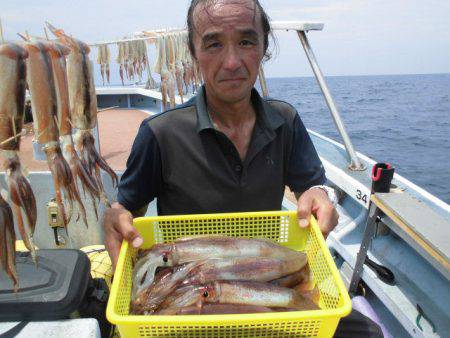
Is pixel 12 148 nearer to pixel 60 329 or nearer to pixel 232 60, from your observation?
pixel 60 329

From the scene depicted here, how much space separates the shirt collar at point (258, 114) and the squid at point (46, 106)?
2.62 feet

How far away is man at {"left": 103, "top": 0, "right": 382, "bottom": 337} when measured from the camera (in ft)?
6.25

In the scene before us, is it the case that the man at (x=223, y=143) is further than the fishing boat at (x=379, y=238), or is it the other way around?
the fishing boat at (x=379, y=238)

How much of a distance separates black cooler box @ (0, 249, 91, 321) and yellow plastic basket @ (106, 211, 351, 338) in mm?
373

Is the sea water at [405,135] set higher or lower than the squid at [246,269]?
lower

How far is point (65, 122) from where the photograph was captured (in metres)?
1.58

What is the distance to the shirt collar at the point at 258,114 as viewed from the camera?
84.0 inches

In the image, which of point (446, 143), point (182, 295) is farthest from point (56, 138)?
point (446, 143)

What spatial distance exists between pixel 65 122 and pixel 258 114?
1140 millimetres

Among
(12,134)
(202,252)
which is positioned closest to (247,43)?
(202,252)

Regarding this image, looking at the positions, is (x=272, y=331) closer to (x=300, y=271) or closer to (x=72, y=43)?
(x=300, y=271)

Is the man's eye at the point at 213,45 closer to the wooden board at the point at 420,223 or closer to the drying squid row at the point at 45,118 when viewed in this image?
the drying squid row at the point at 45,118

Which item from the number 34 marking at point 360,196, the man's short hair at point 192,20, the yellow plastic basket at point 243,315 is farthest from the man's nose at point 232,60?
the number 34 marking at point 360,196

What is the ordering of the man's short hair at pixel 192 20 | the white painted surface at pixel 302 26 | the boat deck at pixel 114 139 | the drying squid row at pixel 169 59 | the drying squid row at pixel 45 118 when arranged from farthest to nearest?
the drying squid row at pixel 169 59
the boat deck at pixel 114 139
the white painted surface at pixel 302 26
the man's short hair at pixel 192 20
the drying squid row at pixel 45 118
